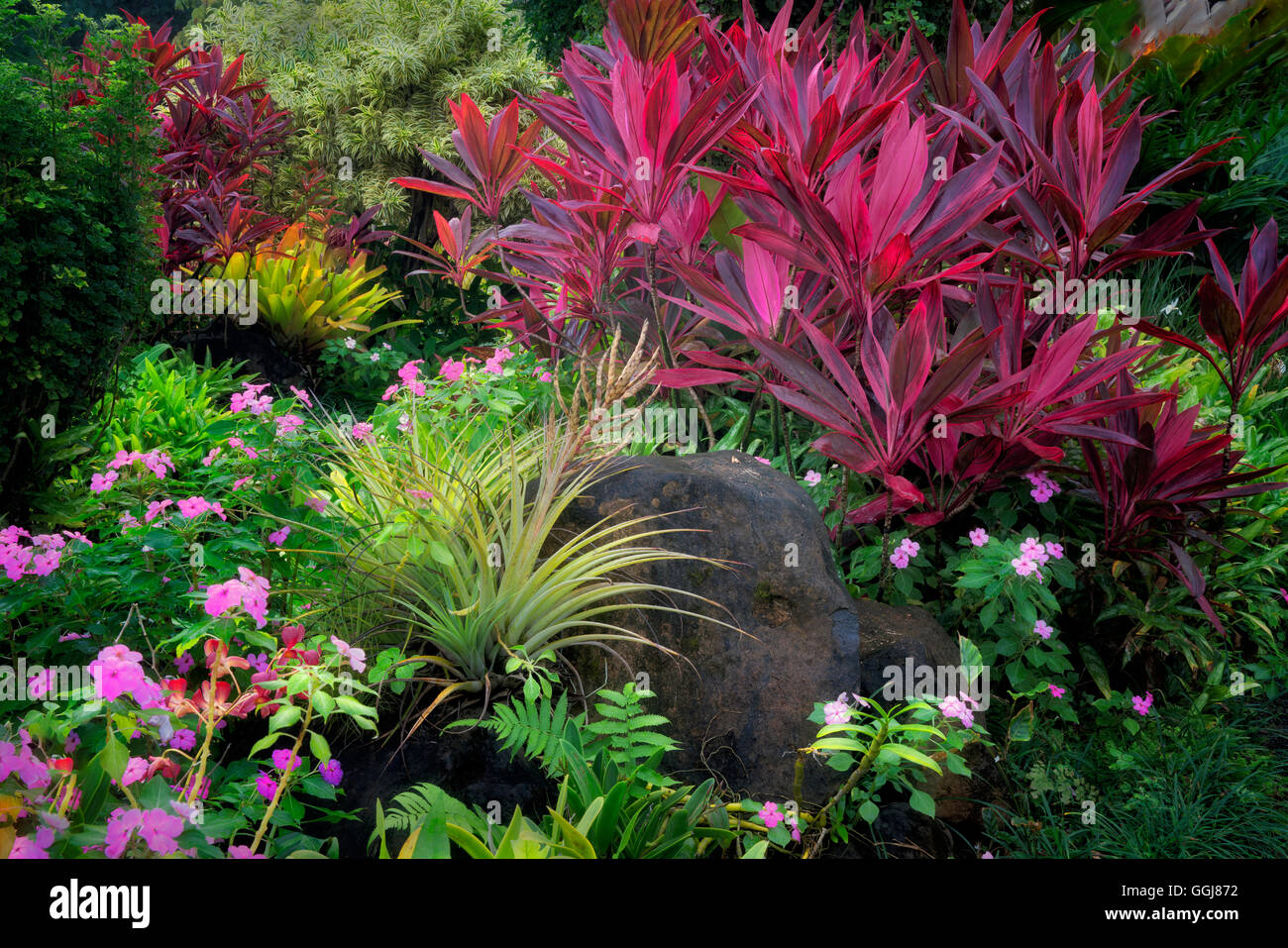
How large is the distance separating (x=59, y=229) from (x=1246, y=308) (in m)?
3.41

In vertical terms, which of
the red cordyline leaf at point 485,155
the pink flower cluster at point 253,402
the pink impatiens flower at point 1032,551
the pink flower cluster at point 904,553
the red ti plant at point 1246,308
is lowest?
the pink flower cluster at point 904,553

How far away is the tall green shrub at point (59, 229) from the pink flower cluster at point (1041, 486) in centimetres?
285

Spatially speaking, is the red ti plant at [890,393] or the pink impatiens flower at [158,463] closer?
the red ti plant at [890,393]

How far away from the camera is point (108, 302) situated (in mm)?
2625

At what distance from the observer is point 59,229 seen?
238cm

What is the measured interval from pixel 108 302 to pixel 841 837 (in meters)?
2.62

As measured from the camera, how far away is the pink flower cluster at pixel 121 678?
4.28 feet

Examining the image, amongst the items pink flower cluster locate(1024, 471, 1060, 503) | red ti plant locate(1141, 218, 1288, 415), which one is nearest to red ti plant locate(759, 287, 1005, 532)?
pink flower cluster locate(1024, 471, 1060, 503)

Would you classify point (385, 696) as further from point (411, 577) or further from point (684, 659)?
point (684, 659)

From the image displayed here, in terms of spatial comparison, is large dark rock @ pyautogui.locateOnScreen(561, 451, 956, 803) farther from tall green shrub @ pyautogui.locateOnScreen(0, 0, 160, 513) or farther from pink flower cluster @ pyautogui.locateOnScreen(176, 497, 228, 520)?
tall green shrub @ pyautogui.locateOnScreen(0, 0, 160, 513)

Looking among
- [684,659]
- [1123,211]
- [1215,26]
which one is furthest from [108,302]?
[1215,26]

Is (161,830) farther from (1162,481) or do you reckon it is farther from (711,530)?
(1162,481)

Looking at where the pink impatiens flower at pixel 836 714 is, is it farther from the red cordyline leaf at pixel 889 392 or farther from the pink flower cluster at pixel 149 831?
the pink flower cluster at pixel 149 831

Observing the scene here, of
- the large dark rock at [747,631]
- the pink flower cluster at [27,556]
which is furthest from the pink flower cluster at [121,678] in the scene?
the large dark rock at [747,631]
